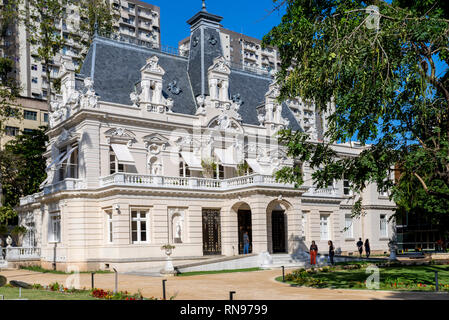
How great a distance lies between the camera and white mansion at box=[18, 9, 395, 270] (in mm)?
35438

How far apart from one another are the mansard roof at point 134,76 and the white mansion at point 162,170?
109 millimetres

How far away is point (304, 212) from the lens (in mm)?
44750

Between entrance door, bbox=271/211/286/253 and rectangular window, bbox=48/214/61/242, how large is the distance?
16245 millimetres

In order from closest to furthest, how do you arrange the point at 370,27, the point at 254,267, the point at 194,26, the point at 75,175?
the point at 370,27
the point at 254,267
the point at 75,175
the point at 194,26

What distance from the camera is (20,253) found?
131ft

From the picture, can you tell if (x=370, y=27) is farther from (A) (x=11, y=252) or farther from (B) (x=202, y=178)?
(A) (x=11, y=252)

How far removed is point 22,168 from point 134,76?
14.8 metres

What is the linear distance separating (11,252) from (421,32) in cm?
3372

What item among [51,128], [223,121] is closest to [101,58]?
[51,128]

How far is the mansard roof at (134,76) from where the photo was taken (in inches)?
1531

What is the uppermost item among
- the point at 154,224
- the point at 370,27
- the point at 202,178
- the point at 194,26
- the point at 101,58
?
the point at 194,26

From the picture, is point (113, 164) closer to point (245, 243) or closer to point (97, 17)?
point (245, 243)

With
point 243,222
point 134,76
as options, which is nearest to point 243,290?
point 243,222

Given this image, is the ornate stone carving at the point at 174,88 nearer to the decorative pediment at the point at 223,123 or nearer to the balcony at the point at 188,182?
the decorative pediment at the point at 223,123
